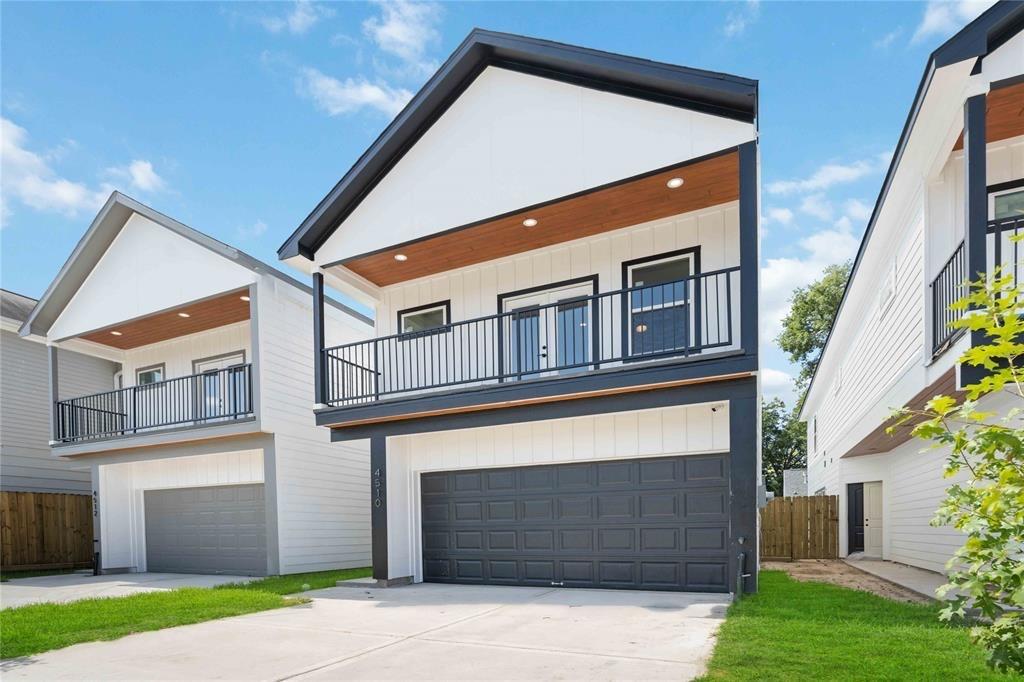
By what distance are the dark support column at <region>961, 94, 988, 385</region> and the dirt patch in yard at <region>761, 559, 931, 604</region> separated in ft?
13.1

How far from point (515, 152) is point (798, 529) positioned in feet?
38.9

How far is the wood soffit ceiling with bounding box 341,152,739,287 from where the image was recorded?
9103 mm

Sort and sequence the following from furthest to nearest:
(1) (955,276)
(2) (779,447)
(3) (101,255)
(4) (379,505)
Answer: (2) (779,447), (3) (101,255), (4) (379,505), (1) (955,276)

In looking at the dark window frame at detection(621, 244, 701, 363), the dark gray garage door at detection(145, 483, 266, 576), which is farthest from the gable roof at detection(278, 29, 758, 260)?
the dark gray garage door at detection(145, 483, 266, 576)

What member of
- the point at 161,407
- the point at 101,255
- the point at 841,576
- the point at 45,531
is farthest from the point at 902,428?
the point at 45,531

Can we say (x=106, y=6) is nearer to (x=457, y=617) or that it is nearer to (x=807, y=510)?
(x=457, y=617)

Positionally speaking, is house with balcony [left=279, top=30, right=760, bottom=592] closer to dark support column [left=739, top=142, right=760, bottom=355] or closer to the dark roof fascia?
dark support column [left=739, top=142, right=760, bottom=355]

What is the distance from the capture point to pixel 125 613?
8.69m

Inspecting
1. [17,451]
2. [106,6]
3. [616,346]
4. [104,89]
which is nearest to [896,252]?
[616,346]

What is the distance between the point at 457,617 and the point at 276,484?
6.68m

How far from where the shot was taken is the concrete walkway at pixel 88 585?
11.2 metres

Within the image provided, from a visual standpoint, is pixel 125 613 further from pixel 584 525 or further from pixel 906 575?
pixel 906 575

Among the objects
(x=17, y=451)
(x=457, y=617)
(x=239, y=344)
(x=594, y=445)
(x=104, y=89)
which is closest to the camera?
(x=457, y=617)

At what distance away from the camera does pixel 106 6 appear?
1227 cm
